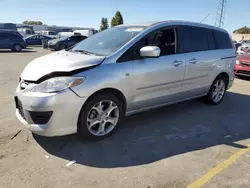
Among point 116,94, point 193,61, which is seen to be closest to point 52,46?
point 193,61

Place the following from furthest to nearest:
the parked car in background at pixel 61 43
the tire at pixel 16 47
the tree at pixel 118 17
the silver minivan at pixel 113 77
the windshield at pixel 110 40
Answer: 1. the tree at pixel 118 17
2. the parked car in background at pixel 61 43
3. the tire at pixel 16 47
4. the windshield at pixel 110 40
5. the silver minivan at pixel 113 77

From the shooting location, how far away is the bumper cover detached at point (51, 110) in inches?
123

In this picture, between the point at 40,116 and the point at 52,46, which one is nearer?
the point at 40,116

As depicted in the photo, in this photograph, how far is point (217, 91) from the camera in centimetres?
573

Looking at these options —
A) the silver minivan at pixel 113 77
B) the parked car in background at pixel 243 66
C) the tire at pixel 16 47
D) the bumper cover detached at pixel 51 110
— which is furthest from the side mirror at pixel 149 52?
the tire at pixel 16 47

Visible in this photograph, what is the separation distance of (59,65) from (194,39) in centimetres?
281

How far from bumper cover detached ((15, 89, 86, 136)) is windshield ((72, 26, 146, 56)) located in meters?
1.00

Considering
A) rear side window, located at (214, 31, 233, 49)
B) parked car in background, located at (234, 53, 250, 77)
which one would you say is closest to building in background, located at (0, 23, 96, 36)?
parked car in background, located at (234, 53, 250, 77)

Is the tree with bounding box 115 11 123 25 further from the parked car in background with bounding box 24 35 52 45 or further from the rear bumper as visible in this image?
the rear bumper

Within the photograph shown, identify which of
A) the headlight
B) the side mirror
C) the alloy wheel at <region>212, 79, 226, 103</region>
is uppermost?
the side mirror

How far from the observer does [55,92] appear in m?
3.15

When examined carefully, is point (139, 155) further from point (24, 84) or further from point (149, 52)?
point (24, 84)

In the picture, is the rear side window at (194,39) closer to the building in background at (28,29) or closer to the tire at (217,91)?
the tire at (217,91)

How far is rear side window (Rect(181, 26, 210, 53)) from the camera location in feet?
15.4
